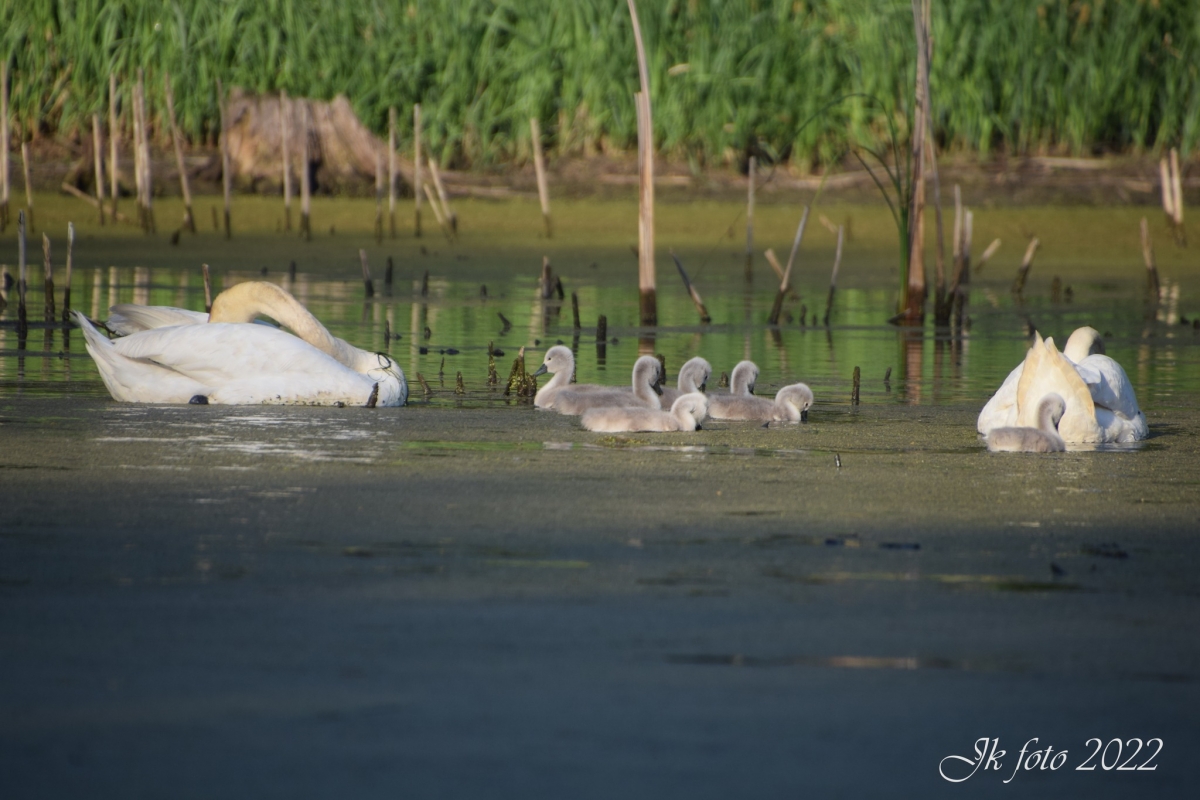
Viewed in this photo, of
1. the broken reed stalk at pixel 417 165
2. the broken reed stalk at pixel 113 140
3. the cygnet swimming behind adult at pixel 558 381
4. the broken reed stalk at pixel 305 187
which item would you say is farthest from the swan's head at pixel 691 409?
the broken reed stalk at pixel 113 140

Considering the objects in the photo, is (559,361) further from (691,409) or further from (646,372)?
(691,409)

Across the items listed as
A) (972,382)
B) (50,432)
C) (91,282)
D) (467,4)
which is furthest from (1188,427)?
(467,4)

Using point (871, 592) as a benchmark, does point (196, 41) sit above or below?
above

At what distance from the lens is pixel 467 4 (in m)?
20.9

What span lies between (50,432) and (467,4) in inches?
573

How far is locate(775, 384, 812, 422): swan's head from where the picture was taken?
25.9 ft

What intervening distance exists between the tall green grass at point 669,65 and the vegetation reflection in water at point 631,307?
1.03 metres

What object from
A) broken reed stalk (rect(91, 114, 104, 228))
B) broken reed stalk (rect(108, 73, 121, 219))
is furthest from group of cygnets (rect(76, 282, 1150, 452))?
broken reed stalk (rect(108, 73, 121, 219))

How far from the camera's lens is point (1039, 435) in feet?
22.7

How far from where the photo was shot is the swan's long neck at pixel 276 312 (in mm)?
8711

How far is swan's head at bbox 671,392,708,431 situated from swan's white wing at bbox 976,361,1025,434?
1147 millimetres

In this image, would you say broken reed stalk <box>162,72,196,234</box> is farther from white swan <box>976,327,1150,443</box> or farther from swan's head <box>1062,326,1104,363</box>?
white swan <box>976,327,1150,443</box>

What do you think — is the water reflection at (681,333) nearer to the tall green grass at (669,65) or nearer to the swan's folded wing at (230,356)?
the swan's folded wing at (230,356)

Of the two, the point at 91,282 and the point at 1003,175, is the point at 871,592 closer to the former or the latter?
the point at 91,282
